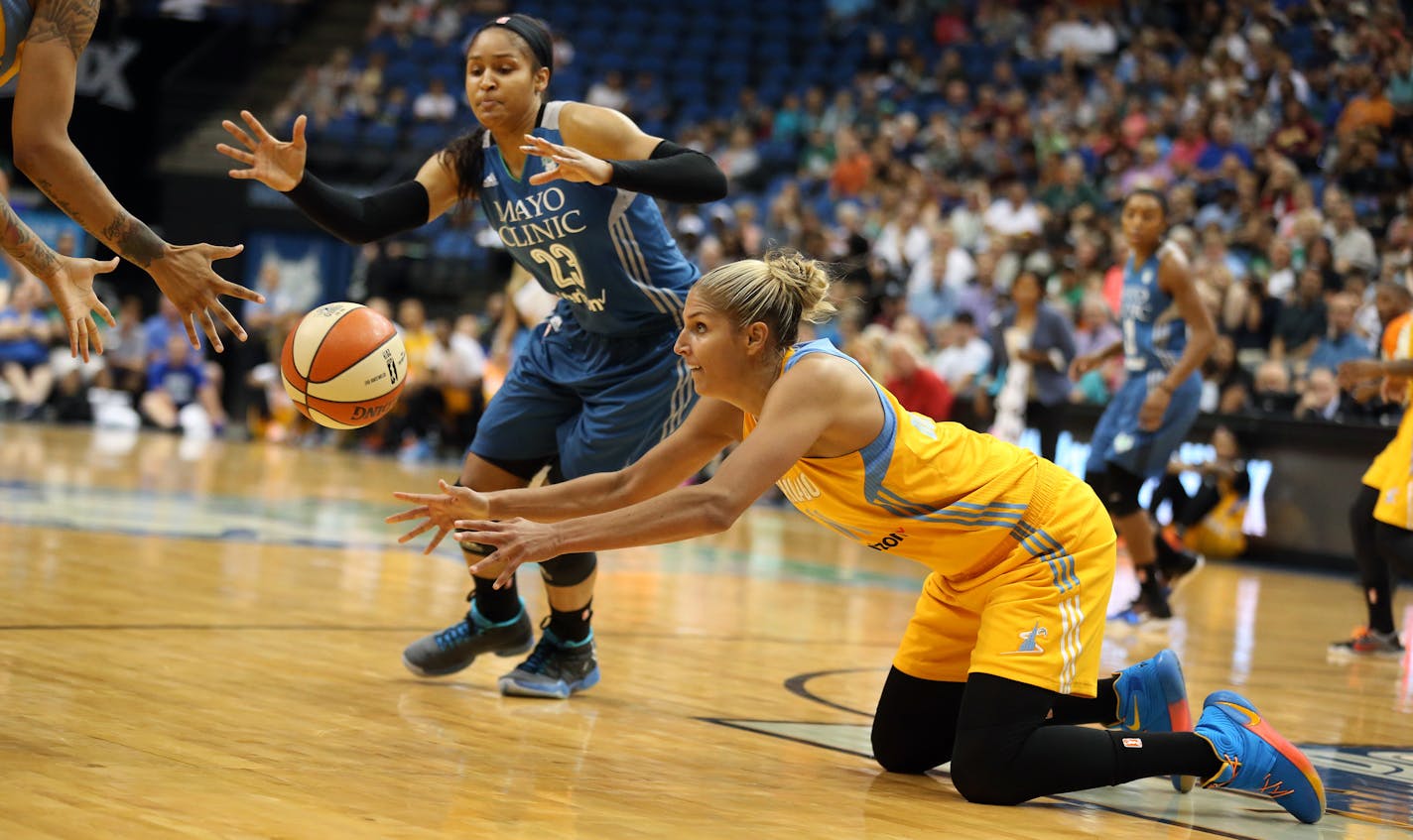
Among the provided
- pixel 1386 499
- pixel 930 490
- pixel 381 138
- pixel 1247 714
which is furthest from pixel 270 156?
pixel 381 138

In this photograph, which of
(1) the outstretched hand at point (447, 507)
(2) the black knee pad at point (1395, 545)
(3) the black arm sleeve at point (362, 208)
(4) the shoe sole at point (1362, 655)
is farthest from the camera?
(4) the shoe sole at point (1362, 655)

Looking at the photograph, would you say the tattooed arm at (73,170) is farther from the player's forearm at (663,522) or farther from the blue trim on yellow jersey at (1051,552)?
the blue trim on yellow jersey at (1051,552)

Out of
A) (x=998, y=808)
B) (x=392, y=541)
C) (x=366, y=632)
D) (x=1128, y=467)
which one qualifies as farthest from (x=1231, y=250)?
(x=998, y=808)

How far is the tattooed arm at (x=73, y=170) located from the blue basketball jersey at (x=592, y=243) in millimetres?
1171

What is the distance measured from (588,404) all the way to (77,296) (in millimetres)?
1634

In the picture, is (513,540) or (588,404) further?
(588,404)

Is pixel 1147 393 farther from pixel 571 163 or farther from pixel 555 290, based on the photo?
pixel 571 163

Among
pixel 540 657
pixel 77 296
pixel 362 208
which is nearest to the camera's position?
pixel 77 296

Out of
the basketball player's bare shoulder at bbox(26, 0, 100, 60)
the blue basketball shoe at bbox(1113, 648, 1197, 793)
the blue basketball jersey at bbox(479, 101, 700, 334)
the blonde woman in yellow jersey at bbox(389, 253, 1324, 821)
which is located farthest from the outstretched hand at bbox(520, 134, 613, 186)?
the blue basketball shoe at bbox(1113, 648, 1197, 793)

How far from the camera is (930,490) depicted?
Result: 12.3 ft

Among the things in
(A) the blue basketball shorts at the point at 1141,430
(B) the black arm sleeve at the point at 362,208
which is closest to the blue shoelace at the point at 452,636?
(B) the black arm sleeve at the point at 362,208

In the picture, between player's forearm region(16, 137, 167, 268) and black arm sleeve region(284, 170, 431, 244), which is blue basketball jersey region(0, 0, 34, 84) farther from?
black arm sleeve region(284, 170, 431, 244)

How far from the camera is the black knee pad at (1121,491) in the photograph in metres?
7.78

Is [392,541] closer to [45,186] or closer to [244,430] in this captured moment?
[45,186]
